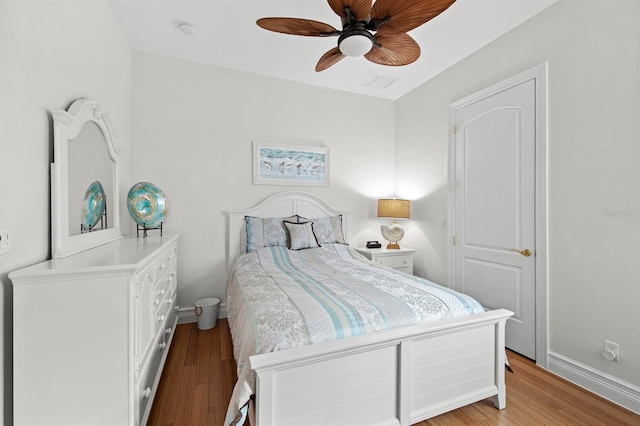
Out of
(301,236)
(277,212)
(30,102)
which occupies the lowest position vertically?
(301,236)

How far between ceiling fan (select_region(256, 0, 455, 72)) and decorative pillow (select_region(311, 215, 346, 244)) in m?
1.87

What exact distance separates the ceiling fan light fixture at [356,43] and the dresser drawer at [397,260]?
227cm

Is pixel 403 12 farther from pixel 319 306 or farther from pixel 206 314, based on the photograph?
pixel 206 314

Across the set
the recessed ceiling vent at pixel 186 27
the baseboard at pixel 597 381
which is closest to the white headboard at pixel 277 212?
the recessed ceiling vent at pixel 186 27

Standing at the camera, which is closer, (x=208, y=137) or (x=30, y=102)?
(x=30, y=102)

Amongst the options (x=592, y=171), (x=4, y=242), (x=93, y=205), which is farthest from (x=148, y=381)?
(x=592, y=171)

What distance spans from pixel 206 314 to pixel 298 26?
255 centimetres

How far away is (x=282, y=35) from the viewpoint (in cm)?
265

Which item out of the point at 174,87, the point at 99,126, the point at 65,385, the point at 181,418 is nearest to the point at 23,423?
the point at 65,385

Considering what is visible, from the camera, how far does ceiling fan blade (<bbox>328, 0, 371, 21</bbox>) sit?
1.53 m

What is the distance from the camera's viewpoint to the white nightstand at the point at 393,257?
3.46 m

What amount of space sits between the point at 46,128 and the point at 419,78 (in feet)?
11.2

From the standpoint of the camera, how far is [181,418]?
1658mm

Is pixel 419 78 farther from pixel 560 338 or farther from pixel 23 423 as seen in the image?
pixel 23 423
